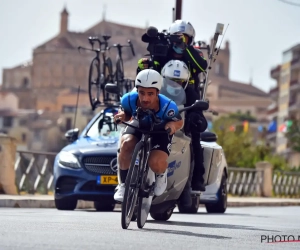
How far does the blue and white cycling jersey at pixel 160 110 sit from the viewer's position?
512 inches

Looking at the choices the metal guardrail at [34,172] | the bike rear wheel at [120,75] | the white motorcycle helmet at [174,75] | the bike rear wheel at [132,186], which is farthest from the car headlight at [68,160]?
the bike rear wheel at [120,75]

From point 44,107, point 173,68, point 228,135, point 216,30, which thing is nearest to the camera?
point 173,68

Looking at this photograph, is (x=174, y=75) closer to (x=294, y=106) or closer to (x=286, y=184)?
(x=286, y=184)

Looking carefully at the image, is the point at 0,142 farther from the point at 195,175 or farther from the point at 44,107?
the point at 44,107

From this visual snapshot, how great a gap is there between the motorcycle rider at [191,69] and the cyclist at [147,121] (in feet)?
7.20

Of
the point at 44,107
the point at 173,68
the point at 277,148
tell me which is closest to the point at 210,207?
the point at 173,68

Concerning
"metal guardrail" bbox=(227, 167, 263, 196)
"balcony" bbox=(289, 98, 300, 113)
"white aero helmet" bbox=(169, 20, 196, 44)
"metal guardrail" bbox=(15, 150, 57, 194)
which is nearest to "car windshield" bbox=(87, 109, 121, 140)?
"white aero helmet" bbox=(169, 20, 196, 44)

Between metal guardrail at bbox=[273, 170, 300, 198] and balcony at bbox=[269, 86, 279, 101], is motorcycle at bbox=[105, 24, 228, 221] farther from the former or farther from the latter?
balcony at bbox=[269, 86, 279, 101]

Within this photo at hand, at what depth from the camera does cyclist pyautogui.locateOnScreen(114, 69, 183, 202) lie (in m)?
13.0

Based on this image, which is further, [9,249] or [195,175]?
[195,175]

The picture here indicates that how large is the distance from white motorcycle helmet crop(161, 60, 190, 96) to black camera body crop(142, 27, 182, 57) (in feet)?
0.87

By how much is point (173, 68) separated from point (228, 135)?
58422 mm

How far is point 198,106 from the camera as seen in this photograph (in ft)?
44.9

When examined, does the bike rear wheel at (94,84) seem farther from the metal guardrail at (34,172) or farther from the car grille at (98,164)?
the car grille at (98,164)
